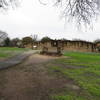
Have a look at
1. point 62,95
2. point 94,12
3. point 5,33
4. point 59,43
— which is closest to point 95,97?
point 62,95

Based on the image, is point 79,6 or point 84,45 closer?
point 79,6

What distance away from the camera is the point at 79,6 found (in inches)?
311

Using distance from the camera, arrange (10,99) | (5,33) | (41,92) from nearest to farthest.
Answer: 1. (10,99)
2. (41,92)
3. (5,33)

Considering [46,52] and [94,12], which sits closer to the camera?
[94,12]

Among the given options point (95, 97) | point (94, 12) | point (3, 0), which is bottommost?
point (95, 97)

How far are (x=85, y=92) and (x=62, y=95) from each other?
32.9 inches

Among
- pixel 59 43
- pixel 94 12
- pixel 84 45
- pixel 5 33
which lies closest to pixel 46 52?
pixel 94 12

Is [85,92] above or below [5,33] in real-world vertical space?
below

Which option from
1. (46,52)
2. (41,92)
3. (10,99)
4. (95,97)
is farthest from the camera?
(46,52)

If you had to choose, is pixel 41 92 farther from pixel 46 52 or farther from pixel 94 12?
pixel 46 52

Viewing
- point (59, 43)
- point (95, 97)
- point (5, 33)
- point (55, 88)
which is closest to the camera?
point (95, 97)

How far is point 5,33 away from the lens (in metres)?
57.7

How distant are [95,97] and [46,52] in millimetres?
16229

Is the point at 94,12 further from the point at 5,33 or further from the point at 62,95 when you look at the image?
the point at 5,33
